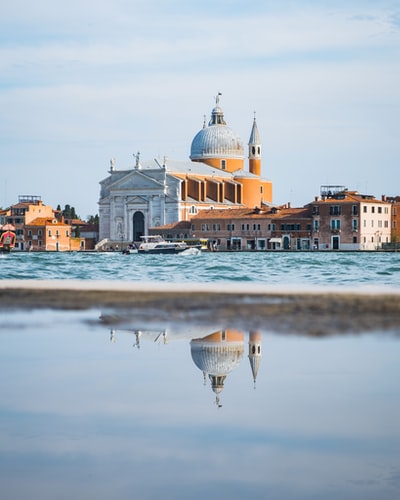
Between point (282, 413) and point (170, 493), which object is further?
point (282, 413)

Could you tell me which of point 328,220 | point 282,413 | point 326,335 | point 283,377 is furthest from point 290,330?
point 328,220

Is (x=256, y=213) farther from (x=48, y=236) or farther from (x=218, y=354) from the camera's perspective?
(x=218, y=354)

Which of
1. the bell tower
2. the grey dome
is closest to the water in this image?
the grey dome

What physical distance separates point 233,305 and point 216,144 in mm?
93263

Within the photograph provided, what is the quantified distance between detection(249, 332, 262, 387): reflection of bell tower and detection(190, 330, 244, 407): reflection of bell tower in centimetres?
8

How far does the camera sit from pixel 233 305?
40.8ft

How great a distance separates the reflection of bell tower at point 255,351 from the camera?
8633 mm

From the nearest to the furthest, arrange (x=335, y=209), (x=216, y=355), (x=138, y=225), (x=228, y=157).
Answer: (x=216, y=355) → (x=335, y=209) → (x=138, y=225) → (x=228, y=157)

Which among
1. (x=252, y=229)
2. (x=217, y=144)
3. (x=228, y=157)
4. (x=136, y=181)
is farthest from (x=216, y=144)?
(x=252, y=229)

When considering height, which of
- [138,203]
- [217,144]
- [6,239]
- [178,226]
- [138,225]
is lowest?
[6,239]

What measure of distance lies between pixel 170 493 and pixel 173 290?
8994mm

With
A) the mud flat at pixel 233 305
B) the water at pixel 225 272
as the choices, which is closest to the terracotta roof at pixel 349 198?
the water at pixel 225 272

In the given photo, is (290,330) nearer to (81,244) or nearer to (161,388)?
(161,388)

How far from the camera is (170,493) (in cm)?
583
